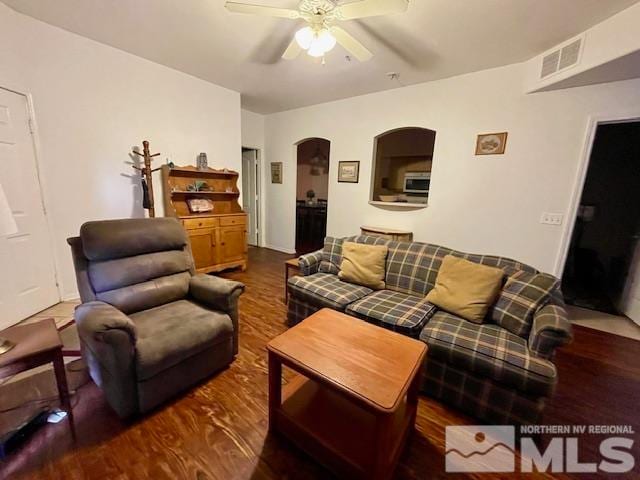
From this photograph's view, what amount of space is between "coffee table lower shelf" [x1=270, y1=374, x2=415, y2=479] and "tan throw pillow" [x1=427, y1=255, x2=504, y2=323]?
81cm

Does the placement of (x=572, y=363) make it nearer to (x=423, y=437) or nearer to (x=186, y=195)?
(x=423, y=437)

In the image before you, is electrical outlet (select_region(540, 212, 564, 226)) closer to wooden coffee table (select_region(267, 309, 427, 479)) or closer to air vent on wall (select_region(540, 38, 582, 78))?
air vent on wall (select_region(540, 38, 582, 78))

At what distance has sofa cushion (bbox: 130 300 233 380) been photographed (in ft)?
4.82

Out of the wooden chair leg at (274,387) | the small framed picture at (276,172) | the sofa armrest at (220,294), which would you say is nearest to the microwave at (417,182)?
the small framed picture at (276,172)

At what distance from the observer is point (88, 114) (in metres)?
2.78

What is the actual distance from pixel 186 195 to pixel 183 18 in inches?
81.3

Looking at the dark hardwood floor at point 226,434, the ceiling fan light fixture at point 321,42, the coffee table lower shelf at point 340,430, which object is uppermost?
the ceiling fan light fixture at point 321,42

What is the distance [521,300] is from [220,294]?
81.8 inches

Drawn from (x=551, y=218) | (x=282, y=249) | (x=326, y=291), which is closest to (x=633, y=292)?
(x=551, y=218)

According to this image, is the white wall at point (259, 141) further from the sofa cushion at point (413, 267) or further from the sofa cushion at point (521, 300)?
the sofa cushion at point (521, 300)

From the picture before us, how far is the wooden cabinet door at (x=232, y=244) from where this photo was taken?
3860mm

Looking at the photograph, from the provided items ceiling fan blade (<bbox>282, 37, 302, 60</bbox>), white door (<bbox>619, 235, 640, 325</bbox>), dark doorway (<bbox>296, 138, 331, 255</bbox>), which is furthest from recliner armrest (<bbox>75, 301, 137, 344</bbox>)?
white door (<bbox>619, 235, 640, 325</bbox>)

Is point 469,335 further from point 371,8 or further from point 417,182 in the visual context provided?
point 417,182

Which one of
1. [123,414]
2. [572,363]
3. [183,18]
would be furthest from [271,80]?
[572,363]
